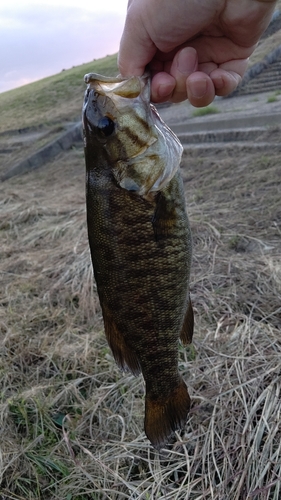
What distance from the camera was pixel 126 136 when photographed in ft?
5.68

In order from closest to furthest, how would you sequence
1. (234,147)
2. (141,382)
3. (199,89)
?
1. (199,89)
2. (141,382)
3. (234,147)

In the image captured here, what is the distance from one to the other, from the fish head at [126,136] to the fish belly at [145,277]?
54 millimetres

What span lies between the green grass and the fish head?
1427 cm

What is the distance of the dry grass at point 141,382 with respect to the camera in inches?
102

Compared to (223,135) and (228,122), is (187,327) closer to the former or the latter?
(223,135)

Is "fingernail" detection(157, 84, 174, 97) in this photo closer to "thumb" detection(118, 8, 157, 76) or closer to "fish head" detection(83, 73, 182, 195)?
"thumb" detection(118, 8, 157, 76)

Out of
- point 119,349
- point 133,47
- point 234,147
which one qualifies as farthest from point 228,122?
point 119,349

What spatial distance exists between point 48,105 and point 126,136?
18.9m

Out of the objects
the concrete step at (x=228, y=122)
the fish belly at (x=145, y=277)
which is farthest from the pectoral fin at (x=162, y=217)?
the concrete step at (x=228, y=122)

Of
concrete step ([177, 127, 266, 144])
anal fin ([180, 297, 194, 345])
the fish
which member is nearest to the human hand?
the fish

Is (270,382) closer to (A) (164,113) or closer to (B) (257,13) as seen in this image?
(B) (257,13)

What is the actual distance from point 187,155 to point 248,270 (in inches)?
195

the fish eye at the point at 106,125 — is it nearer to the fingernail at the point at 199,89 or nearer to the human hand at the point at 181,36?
the human hand at the point at 181,36

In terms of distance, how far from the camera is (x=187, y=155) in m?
8.68
